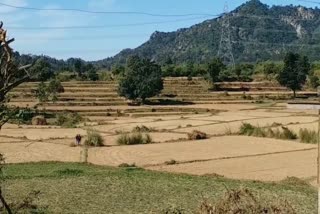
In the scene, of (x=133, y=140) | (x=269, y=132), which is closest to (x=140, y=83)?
(x=269, y=132)

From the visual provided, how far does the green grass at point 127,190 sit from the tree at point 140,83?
50765 mm

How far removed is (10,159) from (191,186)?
11.7 meters

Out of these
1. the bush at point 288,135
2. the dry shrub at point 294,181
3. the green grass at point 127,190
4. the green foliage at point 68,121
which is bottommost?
the green foliage at point 68,121

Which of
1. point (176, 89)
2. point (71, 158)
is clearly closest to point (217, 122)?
point (71, 158)

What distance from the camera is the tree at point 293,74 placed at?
261 ft

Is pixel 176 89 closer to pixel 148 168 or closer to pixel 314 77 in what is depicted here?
pixel 314 77

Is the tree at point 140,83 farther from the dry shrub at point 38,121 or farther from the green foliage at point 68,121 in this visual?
the dry shrub at point 38,121

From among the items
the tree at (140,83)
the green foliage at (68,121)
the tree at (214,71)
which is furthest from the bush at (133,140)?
the tree at (214,71)

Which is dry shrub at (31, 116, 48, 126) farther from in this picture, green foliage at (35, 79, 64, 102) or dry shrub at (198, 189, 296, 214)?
dry shrub at (198, 189, 296, 214)

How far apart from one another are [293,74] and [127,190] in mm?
66804

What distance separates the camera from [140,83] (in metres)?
71.2

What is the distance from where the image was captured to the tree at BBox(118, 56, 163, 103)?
7144 cm

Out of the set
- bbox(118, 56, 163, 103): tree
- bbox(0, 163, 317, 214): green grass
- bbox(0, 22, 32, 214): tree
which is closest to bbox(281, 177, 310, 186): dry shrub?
bbox(0, 163, 317, 214): green grass

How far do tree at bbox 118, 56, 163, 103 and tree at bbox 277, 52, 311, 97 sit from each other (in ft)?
60.2
